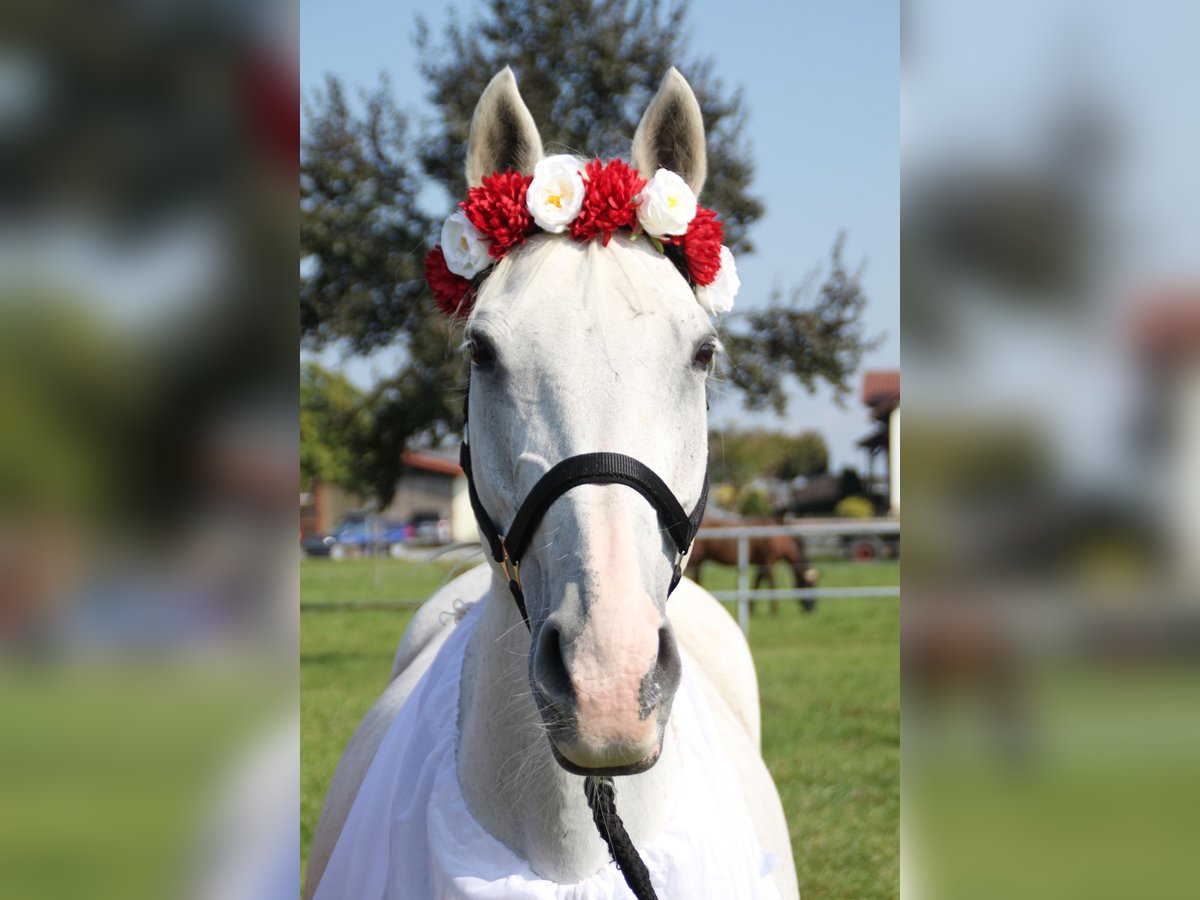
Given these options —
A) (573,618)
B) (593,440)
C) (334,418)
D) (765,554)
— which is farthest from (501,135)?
(765,554)

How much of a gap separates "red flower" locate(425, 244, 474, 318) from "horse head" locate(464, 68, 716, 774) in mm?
175

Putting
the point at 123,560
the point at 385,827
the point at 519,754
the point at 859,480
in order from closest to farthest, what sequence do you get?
the point at 123,560 → the point at 519,754 → the point at 385,827 → the point at 859,480

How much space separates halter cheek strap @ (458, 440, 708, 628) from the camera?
5.69ft

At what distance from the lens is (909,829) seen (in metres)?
1.31

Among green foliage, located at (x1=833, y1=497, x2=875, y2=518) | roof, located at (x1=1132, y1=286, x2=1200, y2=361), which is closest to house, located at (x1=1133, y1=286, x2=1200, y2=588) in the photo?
roof, located at (x1=1132, y1=286, x2=1200, y2=361)

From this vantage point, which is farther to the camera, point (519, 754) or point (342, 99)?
point (342, 99)

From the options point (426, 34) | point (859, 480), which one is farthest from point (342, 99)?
point (859, 480)

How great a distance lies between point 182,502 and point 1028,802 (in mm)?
1078

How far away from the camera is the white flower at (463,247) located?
2.18 meters

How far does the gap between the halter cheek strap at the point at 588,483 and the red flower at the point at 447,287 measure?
66 centimetres

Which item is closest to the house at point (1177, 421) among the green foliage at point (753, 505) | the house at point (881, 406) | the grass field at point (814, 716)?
the grass field at point (814, 716)

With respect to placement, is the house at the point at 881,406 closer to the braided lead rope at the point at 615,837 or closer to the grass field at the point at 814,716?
the grass field at the point at 814,716

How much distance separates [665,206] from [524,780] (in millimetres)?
1286

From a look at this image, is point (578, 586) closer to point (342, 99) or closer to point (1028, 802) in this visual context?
point (1028, 802)
